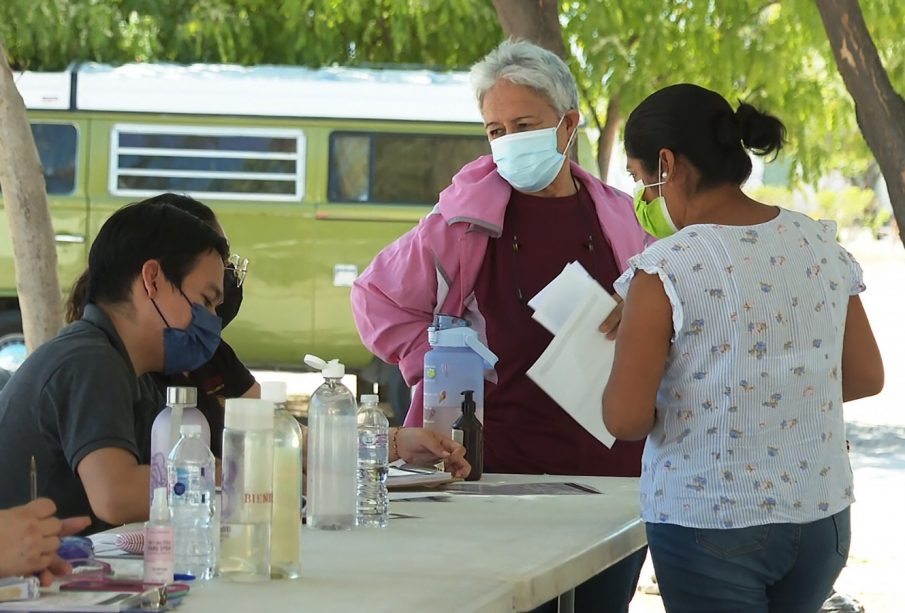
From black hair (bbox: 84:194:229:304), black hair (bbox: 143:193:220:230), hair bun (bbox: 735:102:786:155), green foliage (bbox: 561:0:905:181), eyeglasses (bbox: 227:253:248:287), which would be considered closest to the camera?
hair bun (bbox: 735:102:786:155)

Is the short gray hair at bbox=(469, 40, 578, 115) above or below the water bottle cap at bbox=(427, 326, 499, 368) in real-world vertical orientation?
above

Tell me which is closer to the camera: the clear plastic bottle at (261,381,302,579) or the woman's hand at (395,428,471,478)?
the clear plastic bottle at (261,381,302,579)

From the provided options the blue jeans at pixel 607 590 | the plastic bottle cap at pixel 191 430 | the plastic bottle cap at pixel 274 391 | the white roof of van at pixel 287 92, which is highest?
the white roof of van at pixel 287 92

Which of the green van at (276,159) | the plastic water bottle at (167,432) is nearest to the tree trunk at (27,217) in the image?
the plastic water bottle at (167,432)

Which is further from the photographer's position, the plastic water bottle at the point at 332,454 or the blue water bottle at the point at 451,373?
the blue water bottle at the point at 451,373

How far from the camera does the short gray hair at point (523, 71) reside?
3.73 meters

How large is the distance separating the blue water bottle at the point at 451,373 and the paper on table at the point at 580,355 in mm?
281

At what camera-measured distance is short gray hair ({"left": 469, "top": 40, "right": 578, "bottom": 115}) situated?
373 centimetres

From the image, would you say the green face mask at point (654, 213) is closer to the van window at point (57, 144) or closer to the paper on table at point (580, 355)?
the paper on table at point (580, 355)

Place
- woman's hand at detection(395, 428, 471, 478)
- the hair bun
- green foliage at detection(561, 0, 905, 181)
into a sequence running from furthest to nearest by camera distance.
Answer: green foliage at detection(561, 0, 905, 181), woman's hand at detection(395, 428, 471, 478), the hair bun

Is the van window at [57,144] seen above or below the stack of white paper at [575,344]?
above

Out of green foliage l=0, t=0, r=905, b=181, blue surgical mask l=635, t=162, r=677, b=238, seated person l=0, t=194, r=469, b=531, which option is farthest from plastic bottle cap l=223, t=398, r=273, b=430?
green foliage l=0, t=0, r=905, b=181

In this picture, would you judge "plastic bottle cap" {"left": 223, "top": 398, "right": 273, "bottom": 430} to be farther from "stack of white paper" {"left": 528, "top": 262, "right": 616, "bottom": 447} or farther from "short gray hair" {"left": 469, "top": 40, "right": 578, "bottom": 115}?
"short gray hair" {"left": 469, "top": 40, "right": 578, "bottom": 115}

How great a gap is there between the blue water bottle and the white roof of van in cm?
804
